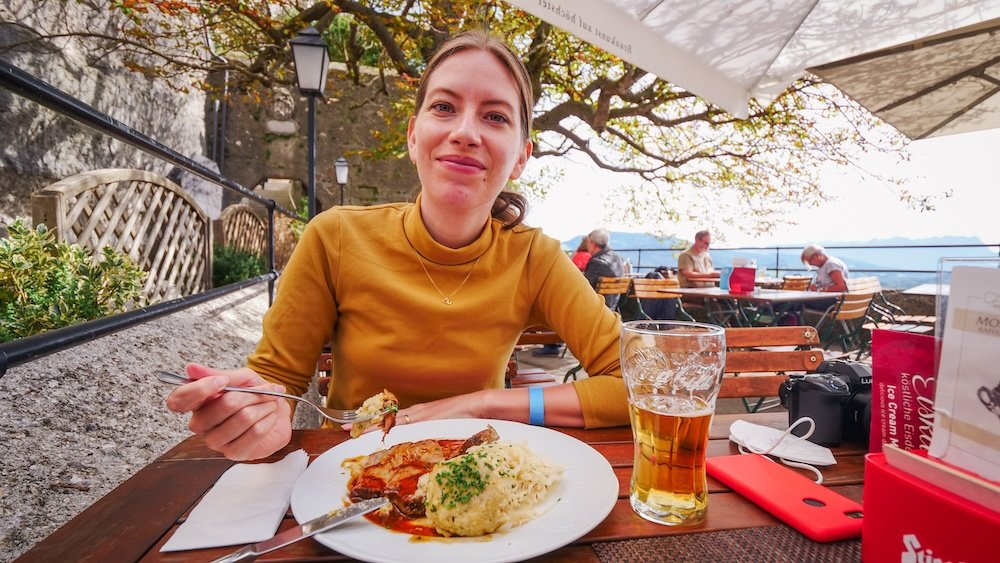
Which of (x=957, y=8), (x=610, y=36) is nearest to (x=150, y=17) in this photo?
(x=610, y=36)

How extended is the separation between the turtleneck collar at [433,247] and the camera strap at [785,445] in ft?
2.91

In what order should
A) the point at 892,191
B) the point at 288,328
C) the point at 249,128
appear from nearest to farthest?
1. the point at 288,328
2. the point at 892,191
3. the point at 249,128

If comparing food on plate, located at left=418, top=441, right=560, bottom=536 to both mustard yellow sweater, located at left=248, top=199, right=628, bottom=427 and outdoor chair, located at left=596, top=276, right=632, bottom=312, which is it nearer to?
mustard yellow sweater, located at left=248, top=199, right=628, bottom=427

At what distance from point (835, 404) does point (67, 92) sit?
7516mm

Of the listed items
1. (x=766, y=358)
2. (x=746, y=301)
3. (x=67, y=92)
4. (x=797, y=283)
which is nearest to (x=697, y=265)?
(x=746, y=301)

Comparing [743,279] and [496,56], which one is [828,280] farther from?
[496,56]

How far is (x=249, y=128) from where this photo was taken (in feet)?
45.9

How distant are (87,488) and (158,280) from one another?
16.2ft

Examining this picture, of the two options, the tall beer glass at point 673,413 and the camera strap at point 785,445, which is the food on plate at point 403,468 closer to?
the tall beer glass at point 673,413

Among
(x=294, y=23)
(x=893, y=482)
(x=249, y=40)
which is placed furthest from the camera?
(x=249, y=40)

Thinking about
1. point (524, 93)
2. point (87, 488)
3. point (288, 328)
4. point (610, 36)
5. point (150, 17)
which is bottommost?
point (87, 488)

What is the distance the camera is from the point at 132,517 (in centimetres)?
70

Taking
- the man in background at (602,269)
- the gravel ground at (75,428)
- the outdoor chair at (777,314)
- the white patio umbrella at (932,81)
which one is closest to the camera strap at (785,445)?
the gravel ground at (75,428)

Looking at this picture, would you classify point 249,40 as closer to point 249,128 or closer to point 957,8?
point 249,128
